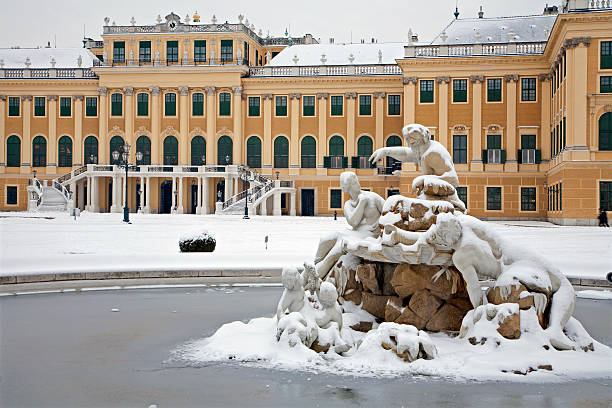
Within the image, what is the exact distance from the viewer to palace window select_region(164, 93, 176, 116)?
204 feet

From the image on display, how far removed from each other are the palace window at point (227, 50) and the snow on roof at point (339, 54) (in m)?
3.52

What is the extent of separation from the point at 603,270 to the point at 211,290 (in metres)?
8.62

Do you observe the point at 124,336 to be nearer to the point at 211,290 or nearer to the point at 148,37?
the point at 211,290

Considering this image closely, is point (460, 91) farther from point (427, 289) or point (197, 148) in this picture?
point (427, 289)

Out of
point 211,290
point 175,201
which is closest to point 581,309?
point 211,290

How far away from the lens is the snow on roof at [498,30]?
55.4 meters

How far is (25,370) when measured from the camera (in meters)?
7.70

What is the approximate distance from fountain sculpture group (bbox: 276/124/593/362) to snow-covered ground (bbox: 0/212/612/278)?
6.53m

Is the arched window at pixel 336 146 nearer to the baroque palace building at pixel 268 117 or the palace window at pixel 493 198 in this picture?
the baroque palace building at pixel 268 117

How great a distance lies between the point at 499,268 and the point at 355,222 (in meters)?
2.28

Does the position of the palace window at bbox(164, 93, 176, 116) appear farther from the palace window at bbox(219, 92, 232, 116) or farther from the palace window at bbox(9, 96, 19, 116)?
the palace window at bbox(9, 96, 19, 116)

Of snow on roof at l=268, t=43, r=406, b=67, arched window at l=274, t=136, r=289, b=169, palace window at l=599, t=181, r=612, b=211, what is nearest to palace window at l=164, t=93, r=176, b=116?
snow on roof at l=268, t=43, r=406, b=67

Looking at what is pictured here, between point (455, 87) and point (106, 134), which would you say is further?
point (106, 134)

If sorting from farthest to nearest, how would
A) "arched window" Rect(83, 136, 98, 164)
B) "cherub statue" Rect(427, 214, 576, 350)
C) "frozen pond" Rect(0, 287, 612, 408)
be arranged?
1. "arched window" Rect(83, 136, 98, 164)
2. "cherub statue" Rect(427, 214, 576, 350)
3. "frozen pond" Rect(0, 287, 612, 408)
